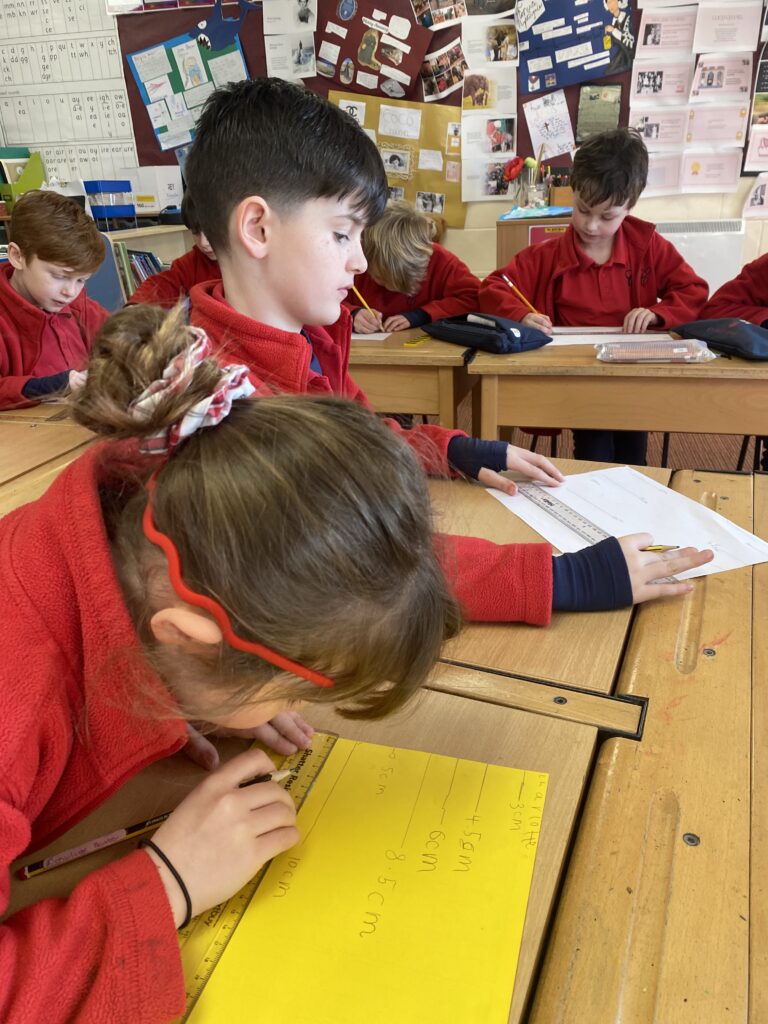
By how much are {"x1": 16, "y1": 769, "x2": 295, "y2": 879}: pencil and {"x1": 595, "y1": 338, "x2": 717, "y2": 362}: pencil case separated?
4.81 feet

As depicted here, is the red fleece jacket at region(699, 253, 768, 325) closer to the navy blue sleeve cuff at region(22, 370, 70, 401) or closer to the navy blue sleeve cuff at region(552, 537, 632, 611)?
the navy blue sleeve cuff at region(552, 537, 632, 611)

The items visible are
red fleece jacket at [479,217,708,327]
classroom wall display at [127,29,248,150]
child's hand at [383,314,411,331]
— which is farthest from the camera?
classroom wall display at [127,29,248,150]

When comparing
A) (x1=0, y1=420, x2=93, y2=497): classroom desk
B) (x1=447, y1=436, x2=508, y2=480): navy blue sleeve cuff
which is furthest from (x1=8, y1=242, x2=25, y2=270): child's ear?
(x1=447, y1=436, x2=508, y2=480): navy blue sleeve cuff

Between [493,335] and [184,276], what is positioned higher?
[184,276]

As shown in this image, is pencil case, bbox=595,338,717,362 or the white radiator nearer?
pencil case, bbox=595,338,717,362

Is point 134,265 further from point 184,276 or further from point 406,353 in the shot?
point 406,353

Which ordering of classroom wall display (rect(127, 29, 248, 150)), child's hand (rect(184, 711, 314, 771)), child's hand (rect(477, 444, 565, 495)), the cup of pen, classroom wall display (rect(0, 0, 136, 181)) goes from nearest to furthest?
child's hand (rect(184, 711, 314, 771)) → child's hand (rect(477, 444, 565, 495)) → the cup of pen → classroom wall display (rect(127, 29, 248, 150)) → classroom wall display (rect(0, 0, 136, 181))

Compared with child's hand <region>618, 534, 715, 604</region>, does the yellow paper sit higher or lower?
lower

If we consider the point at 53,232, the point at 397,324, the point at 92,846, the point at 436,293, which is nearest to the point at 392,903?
the point at 92,846

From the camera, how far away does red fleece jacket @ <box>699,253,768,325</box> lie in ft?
6.66

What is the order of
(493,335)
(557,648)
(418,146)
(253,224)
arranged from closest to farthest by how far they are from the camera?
(557,648), (253,224), (493,335), (418,146)

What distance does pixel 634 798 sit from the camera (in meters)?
0.57

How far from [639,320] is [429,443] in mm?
1312

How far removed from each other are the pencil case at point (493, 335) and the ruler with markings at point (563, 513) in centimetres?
84
